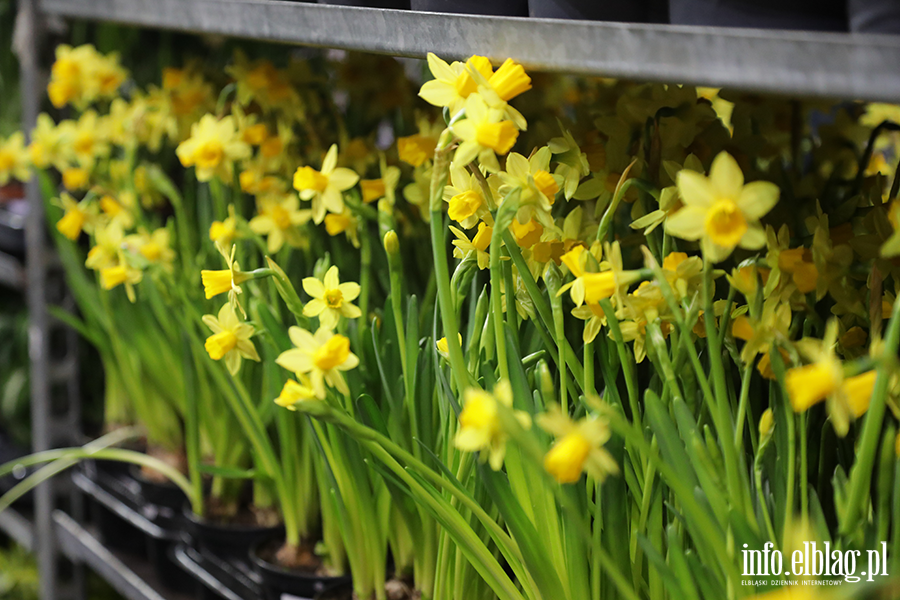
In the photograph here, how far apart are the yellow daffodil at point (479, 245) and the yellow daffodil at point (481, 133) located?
0.08 metres

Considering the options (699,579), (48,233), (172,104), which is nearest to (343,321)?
(699,579)

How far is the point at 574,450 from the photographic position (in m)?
0.42

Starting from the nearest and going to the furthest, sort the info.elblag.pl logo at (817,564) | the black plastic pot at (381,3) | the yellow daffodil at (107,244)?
the info.elblag.pl logo at (817,564), the black plastic pot at (381,3), the yellow daffodil at (107,244)

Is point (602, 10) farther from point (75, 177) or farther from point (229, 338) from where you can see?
point (75, 177)

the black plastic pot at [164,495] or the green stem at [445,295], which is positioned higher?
the green stem at [445,295]

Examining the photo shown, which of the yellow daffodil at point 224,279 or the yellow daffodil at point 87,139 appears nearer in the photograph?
the yellow daffodil at point 224,279

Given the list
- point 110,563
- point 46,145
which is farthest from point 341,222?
point 110,563

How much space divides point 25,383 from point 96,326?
1.63 ft

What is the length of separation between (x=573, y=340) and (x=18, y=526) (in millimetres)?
1306

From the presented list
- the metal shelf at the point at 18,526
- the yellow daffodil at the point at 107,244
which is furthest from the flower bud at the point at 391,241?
the metal shelf at the point at 18,526

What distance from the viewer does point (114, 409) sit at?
4.26 feet

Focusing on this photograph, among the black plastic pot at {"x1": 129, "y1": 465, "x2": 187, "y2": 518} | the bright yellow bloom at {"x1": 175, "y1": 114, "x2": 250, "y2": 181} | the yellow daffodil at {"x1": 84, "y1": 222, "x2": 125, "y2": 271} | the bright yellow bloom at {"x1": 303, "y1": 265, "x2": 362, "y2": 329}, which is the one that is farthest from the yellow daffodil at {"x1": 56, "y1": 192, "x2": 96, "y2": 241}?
the bright yellow bloom at {"x1": 303, "y1": 265, "x2": 362, "y2": 329}

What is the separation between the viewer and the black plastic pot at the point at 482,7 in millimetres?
624

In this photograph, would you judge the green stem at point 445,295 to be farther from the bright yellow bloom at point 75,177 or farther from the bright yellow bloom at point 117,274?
the bright yellow bloom at point 75,177
